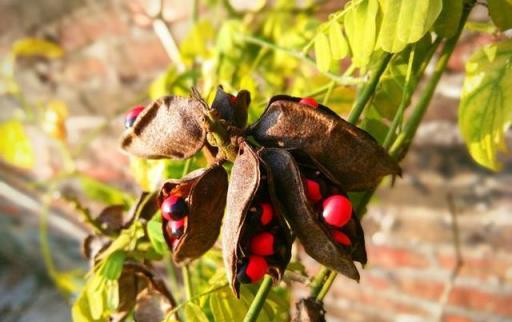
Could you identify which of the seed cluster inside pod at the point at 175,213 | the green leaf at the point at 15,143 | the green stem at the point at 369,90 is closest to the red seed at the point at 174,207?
the seed cluster inside pod at the point at 175,213

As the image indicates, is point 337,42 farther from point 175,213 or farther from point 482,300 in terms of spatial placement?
point 482,300

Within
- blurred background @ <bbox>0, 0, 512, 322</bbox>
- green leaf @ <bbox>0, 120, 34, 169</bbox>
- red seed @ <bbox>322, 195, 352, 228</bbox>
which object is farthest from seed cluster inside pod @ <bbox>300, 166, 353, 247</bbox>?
green leaf @ <bbox>0, 120, 34, 169</bbox>

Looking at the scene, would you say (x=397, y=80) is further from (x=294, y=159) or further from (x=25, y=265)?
(x=25, y=265)

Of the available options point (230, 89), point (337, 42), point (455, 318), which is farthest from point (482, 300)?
point (337, 42)

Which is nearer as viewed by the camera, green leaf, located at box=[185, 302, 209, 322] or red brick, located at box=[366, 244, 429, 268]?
green leaf, located at box=[185, 302, 209, 322]

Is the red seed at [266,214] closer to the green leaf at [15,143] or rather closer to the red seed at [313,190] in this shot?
the red seed at [313,190]

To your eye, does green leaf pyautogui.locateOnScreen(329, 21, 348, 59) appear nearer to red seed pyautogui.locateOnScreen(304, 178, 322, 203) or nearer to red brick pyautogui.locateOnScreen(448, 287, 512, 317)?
red seed pyautogui.locateOnScreen(304, 178, 322, 203)

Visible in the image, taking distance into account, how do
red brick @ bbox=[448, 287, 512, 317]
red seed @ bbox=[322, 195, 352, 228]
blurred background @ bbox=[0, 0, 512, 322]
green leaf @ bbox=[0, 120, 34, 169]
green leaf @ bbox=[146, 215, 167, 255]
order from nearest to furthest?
1. red seed @ bbox=[322, 195, 352, 228]
2. green leaf @ bbox=[146, 215, 167, 255]
3. blurred background @ bbox=[0, 0, 512, 322]
4. green leaf @ bbox=[0, 120, 34, 169]
5. red brick @ bbox=[448, 287, 512, 317]

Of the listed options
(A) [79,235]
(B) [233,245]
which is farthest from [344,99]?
(A) [79,235]

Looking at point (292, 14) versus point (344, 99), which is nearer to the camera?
point (344, 99)
